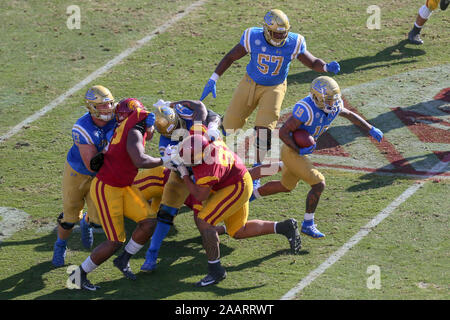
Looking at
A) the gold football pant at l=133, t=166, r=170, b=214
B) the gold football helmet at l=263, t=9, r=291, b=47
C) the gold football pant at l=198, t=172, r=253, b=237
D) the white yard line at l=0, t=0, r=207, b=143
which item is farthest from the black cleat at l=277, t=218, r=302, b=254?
the white yard line at l=0, t=0, r=207, b=143

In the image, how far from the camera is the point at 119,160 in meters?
7.36

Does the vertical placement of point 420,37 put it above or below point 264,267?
above

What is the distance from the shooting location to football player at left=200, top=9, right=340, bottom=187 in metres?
9.22

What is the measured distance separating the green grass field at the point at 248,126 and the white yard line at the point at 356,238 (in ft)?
0.18

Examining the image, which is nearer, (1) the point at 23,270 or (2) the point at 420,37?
(1) the point at 23,270

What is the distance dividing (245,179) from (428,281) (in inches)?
76.4

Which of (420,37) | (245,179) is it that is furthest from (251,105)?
(420,37)

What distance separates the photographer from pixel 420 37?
12984 millimetres

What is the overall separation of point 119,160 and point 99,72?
5296 millimetres

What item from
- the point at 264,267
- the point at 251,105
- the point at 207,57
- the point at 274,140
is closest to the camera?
the point at 264,267

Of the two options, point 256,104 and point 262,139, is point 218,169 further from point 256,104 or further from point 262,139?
point 256,104

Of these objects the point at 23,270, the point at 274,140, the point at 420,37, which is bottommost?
the point at 23,270

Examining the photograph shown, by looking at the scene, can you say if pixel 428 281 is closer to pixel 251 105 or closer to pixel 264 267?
pixel 264 267

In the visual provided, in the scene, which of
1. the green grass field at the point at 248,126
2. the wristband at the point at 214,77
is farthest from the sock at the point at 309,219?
the wristband at the point at 214,77
